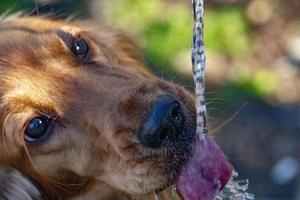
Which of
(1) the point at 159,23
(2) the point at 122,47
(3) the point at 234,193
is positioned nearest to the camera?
(3) the point at 234,193

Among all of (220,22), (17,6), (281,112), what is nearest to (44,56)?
(17,6)

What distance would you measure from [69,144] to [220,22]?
3.27m

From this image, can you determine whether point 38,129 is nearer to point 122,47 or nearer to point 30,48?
point 30,48

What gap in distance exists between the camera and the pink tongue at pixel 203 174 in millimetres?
2812

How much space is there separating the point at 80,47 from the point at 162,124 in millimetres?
724

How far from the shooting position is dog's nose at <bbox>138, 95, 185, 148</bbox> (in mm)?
2723

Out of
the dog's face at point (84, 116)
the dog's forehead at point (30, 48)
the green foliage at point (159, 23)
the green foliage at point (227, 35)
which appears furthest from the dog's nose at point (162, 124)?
the green foliage at point (227, 35)

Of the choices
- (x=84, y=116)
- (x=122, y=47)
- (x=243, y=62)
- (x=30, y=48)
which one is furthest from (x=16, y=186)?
(x=243, y=62)

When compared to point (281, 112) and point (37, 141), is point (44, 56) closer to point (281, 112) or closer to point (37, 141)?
point (37, 141)

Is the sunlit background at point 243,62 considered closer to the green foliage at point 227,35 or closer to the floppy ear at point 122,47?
the green foliage at point 227,35

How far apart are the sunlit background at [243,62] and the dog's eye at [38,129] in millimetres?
1983

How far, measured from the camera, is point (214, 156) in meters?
2.86

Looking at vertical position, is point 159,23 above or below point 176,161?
above

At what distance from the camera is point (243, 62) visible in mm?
5969
